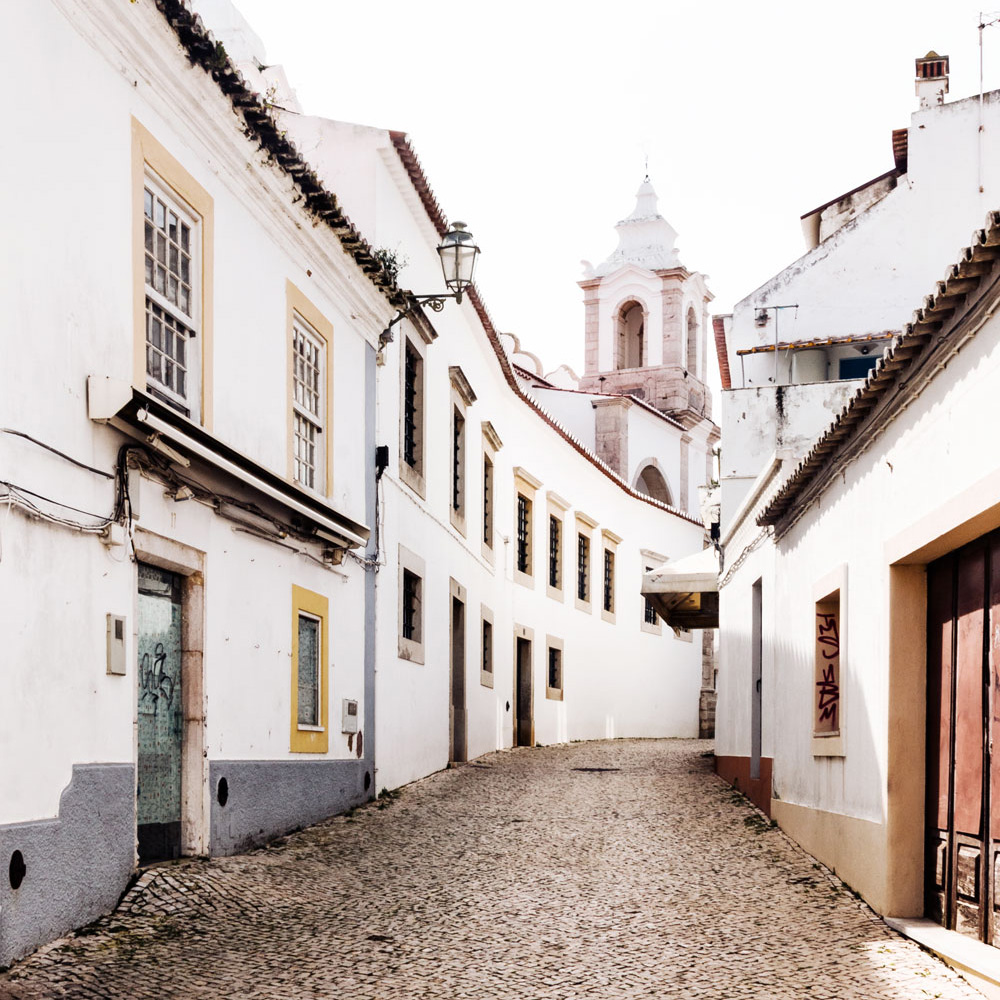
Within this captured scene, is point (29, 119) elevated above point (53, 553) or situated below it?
above

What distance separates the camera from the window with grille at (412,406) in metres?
15.2

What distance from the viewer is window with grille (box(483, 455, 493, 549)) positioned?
2039 cm

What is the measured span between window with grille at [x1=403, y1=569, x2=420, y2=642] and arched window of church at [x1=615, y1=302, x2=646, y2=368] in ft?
93.2

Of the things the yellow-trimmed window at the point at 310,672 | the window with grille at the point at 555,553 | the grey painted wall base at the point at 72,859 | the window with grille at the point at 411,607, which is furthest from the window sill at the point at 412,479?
the window with grille at the point at 555,553

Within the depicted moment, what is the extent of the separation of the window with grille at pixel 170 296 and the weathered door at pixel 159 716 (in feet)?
3.86

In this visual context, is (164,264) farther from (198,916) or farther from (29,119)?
(198,916)

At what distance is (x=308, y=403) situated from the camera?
11.6 metres

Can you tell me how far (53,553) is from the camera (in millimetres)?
6789

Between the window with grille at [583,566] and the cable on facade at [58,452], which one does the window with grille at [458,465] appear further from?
the cable on facade at [58,452]

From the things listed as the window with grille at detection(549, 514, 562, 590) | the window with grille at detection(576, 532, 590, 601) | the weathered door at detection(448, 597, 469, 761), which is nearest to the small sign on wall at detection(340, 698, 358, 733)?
the weathered door at detection(448, 597, 469, 761)

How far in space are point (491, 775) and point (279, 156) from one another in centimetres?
821

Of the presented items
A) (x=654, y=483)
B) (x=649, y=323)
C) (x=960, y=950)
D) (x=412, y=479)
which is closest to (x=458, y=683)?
(x=412, y=479)

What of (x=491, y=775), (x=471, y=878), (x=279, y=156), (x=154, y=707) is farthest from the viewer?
(x=491, y=775)

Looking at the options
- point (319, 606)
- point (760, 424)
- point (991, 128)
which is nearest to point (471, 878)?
point (319, 606)
